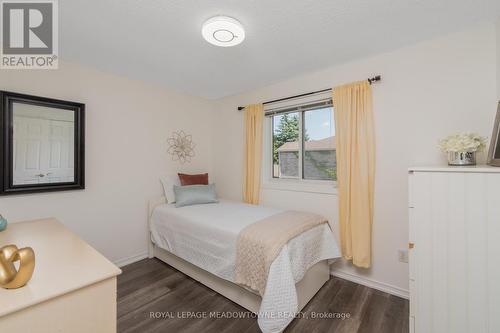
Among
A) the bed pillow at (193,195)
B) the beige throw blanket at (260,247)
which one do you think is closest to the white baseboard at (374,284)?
the beige throw blanket at (260,247)

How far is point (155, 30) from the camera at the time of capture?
175 cm

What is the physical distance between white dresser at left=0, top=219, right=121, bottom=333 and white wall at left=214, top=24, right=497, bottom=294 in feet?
7.11

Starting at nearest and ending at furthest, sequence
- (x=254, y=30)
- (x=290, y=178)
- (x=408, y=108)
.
→ (x=254, y=30) < (x=408, y=108) < (x=290, y=178)

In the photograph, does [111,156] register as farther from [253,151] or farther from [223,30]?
[223,30]

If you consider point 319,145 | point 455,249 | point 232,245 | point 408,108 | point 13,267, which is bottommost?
point 232,245

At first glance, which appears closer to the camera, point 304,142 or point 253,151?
point 304,142

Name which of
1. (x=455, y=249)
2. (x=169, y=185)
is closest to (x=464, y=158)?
(x=455, y=249)

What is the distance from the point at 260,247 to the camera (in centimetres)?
165

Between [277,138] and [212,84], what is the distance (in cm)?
119

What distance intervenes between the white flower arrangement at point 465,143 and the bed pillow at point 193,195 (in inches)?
97.4

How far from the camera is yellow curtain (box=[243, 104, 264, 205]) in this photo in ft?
10.1

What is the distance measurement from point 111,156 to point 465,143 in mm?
3363

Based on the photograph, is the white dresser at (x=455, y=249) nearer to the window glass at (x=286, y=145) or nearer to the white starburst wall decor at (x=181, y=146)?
the window glass at (x=286, y=145)

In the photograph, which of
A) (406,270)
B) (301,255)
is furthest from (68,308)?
(406,270)
